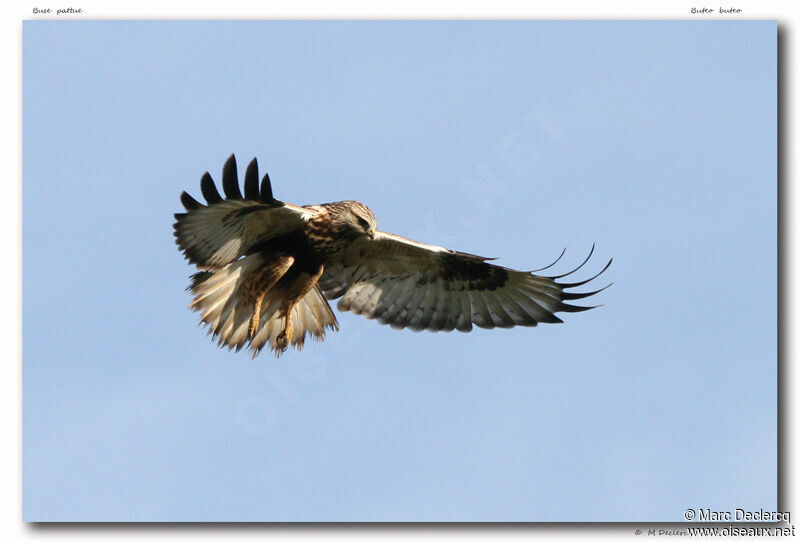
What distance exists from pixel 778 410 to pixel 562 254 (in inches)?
90.1

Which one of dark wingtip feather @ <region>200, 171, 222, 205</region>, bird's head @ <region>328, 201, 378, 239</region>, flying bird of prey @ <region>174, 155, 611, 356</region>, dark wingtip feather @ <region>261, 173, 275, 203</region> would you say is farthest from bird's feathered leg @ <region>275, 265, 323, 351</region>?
dark wingtip feather @ <region>200, 171, 222, 205</region>

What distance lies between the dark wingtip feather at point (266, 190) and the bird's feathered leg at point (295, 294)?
1.10m

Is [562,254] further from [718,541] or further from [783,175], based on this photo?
[718,541]

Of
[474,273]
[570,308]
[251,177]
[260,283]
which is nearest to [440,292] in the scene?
[474,273]

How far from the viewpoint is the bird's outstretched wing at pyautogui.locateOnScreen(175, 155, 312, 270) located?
943 centimetres

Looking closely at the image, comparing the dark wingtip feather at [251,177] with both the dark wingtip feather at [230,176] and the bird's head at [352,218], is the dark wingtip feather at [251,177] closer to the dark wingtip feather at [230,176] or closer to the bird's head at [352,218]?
the dark wingtip feather at [230,176]

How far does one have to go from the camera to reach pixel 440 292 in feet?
37.8

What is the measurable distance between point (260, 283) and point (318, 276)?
559 mm

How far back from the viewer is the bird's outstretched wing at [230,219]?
9430 mm

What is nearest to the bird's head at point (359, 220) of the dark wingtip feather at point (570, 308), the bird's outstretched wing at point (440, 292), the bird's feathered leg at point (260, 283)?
the bird's feathered leg at point (260, 283)

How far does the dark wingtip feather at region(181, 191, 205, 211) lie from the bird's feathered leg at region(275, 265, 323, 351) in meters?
1.30

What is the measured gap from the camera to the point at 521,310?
11.4 m

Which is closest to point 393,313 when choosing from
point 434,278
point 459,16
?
point 434,278

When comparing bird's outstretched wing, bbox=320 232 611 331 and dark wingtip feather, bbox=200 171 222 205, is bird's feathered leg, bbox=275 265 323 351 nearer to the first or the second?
bird's outstretched wing, bbox=320 232 611 331
